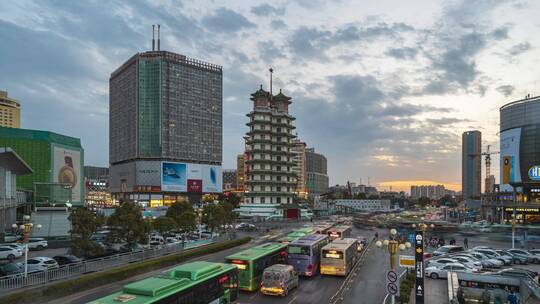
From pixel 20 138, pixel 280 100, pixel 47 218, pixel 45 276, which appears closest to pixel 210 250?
pixel 45 276

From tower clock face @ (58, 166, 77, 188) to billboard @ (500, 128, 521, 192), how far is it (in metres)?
122

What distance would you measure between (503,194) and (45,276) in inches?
5141

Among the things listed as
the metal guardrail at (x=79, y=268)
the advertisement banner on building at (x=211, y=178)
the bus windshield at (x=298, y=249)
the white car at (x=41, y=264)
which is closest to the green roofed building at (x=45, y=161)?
the metal guardrail at (x=79, y=268)

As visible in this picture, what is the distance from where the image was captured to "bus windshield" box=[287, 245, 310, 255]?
31553 mm

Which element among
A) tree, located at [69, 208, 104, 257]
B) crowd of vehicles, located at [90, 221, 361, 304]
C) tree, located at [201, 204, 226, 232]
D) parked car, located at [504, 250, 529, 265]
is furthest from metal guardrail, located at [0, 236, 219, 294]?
parked car, located at [504, 250, 529, 265]

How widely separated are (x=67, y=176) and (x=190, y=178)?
59.6 meters

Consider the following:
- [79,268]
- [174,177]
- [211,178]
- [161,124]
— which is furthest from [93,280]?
[211,178]

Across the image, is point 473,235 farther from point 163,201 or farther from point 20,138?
point 163,201

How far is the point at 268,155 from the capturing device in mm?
113125

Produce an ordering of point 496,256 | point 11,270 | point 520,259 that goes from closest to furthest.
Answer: point 11,270 → point 496,256 → point 520,259

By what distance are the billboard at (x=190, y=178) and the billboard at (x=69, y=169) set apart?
46.0 m

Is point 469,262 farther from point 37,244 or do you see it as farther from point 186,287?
point 37,244

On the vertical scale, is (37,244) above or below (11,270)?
below

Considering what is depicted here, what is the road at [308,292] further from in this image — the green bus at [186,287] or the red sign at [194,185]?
the red sign at [194,185]
